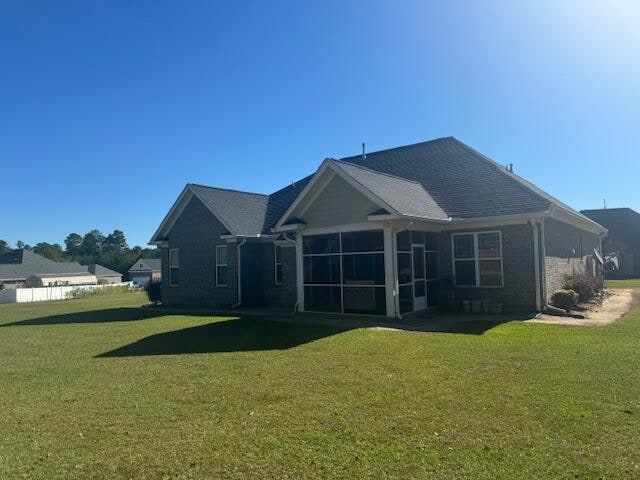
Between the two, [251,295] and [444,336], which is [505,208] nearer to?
[444,336]

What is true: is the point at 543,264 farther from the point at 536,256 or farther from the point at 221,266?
the point at 221,266

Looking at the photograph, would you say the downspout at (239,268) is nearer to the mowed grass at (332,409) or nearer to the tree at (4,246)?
the mowed grass at (332,409)

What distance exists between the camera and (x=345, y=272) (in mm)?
16078

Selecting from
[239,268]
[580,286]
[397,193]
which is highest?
→ [397,193]

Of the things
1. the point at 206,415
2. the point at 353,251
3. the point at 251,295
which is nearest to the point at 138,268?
the point at 251,295

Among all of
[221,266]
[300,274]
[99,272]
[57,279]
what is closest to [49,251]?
[99,272]

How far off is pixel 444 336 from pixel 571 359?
3415 mm

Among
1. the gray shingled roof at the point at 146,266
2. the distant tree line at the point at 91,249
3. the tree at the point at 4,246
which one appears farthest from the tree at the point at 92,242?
the gray shingled roof at the point at 146,266

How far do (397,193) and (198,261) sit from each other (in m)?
11.4

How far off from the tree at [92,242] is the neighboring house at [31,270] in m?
68.9

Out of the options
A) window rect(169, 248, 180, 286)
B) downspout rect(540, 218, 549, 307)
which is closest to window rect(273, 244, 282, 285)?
window rect(169, 248, 180, 286)

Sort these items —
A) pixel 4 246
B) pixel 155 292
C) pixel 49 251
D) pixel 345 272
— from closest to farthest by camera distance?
pixel 345 272 → pixel 155 292 → pixel 49 251 → pixel 4 246

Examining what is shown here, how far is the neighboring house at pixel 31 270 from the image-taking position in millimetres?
61281

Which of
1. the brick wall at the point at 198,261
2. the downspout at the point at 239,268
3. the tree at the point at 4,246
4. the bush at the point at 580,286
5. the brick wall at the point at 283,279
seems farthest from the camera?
the tree at the point at 4,246
